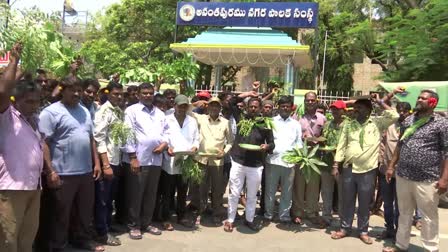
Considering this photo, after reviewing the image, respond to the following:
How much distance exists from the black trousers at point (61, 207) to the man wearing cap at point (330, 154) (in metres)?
3.29

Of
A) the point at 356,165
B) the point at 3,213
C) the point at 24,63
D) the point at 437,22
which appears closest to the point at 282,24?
the point at 437,22

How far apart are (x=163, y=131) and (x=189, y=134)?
0.42 m

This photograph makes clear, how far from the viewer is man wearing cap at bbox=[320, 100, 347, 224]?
6.31 m

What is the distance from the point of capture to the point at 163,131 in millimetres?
5543

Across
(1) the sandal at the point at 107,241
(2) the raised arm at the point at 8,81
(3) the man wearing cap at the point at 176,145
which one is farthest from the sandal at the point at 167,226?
(2) the raised arm at the point at 8,81

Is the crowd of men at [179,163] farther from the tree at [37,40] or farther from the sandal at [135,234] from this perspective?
the tree at [37,40]

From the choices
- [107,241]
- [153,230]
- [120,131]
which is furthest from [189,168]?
[107,241]

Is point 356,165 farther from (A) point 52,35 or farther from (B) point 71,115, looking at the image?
(A) point 52,35

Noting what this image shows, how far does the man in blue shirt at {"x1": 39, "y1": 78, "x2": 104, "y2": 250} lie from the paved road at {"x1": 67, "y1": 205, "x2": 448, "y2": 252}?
710 mm

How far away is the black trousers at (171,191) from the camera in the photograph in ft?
19.3

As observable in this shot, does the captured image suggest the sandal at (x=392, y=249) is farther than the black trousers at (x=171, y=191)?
No

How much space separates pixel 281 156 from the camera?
20.2 feet

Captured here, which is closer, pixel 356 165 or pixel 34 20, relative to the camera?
pixel 34 20

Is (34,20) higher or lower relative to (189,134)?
higher
